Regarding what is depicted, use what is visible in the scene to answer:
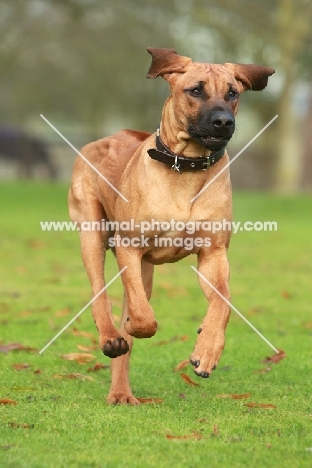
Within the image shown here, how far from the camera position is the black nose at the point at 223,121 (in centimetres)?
538

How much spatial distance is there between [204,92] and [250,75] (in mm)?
590

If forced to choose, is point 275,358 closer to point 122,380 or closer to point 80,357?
point 80,357

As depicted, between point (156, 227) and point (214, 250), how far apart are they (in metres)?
0.41

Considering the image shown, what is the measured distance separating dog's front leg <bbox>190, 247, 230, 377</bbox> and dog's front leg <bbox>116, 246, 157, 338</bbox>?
0.35 m

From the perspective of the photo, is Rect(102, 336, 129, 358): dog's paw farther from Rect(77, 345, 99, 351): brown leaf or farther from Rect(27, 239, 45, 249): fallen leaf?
Rect(27, 239, 45, 249): fallen leaf

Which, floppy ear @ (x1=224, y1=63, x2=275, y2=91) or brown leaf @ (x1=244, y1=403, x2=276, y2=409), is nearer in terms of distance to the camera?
brown leaf @ (x1=244, y1=403, x2=276, y2=409)

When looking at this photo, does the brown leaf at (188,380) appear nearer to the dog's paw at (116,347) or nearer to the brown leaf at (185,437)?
the dog's paw at (116,347)

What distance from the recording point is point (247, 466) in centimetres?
431

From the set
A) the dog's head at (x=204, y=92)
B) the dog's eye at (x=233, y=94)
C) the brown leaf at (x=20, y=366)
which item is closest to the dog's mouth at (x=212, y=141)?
the dog's head at (x=204, y=92)

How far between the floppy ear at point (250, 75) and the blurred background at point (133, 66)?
22890 millimetres

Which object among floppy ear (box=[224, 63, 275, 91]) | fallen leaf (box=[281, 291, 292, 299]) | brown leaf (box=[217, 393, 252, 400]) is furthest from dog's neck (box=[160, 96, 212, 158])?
fallen leaf (box=[281, 291, 292, 299])

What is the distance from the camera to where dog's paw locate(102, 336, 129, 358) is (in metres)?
5.71

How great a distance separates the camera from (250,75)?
19.8 ft

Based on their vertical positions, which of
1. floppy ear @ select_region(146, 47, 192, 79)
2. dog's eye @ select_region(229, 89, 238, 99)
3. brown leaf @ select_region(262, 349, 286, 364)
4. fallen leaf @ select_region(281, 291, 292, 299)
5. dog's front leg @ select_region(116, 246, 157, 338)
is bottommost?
fallen leaf @ select_region(281, 291, 292, 299)
